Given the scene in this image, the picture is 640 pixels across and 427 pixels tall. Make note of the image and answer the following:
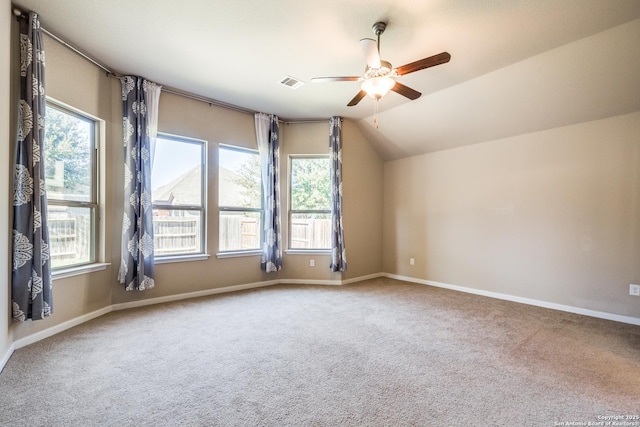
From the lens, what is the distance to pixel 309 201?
17.4ft

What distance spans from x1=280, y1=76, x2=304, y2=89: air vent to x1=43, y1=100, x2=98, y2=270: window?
2334 mm

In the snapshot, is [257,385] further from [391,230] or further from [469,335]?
[391,230]

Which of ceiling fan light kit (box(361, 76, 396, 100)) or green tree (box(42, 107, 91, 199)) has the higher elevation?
ceiling fan light kit (box(361, 76, 396, 100))

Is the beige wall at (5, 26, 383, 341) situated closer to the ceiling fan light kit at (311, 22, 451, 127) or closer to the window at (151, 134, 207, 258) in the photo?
the window at (151, 134, 207, 258)

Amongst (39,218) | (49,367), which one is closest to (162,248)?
(39,218)

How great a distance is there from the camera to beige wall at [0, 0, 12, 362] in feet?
7.54

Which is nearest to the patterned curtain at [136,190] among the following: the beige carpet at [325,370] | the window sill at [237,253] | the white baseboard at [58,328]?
the white baseboard at [58,328]

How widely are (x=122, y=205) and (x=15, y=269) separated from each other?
1.34 metres

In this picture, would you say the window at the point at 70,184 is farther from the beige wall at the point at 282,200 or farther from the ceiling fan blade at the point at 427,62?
the ceiling fan blade at the point at 427,62

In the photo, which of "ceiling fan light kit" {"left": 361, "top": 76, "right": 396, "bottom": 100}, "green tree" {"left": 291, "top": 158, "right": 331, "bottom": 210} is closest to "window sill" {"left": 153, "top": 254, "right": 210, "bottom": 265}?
"green tree" {"left": 291, "top": 158, "right": 331, "bottom": 210}

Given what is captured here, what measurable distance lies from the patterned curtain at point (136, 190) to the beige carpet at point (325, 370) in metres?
0.50

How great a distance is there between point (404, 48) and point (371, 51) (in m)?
0.75

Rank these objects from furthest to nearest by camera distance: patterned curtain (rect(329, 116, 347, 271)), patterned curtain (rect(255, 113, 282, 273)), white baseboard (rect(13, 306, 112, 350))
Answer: patterned curtain (rect(329, 116, 347, 271)) < patterned curtain (rect(255, 113, 282, 273)) < white baseboard (rect(13, 306, 112, 350))

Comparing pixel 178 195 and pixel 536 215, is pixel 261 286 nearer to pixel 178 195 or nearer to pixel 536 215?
pixel 178 195
